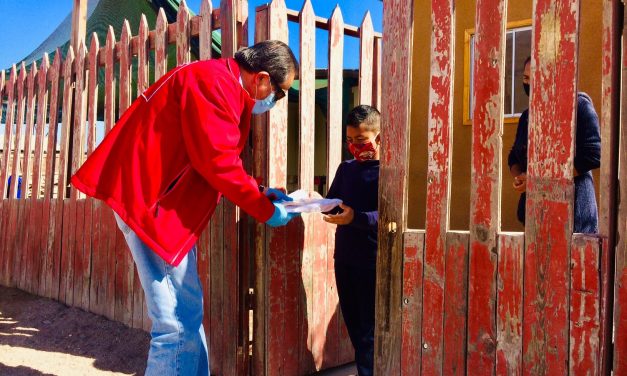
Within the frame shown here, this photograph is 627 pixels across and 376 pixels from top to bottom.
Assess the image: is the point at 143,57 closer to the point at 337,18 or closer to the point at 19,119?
the point at 337,18

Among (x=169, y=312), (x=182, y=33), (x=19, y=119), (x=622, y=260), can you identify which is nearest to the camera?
(x=622, y=260)

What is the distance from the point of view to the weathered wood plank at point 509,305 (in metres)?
2.05

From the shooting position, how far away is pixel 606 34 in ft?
6.12

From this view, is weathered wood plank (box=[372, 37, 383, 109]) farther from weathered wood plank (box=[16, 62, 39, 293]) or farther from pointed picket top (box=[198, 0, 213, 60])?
weathered wood plank (box=[16, 62, 39, 293])

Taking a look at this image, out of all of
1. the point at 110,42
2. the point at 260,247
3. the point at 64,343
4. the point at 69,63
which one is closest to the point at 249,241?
the point at 260,247

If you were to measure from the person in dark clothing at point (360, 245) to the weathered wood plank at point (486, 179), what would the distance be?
78 cm

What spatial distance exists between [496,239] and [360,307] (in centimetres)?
105

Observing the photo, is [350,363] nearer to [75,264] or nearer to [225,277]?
[225,277]

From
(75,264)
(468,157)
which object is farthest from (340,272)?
(468,157)

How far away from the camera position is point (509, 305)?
6.79ft

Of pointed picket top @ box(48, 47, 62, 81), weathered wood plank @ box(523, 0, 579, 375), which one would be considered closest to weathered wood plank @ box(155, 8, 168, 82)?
pointed picket top @ box(48, 47, 62, 81)

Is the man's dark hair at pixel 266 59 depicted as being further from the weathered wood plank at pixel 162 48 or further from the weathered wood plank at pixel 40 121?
the weathered wood plank at pixel 40 121

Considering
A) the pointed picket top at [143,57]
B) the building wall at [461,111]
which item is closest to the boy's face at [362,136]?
the pointed picket top at [143,57]

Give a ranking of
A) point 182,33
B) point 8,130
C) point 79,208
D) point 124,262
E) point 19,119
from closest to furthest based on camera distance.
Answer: point 182,33 < point 124,262 < point 79,208 < point 19,119 < point 8,130
